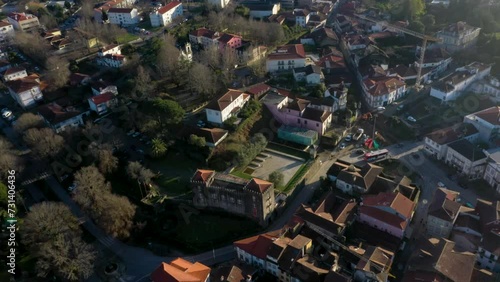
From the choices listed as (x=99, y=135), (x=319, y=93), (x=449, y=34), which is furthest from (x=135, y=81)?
(x=449, y=34)

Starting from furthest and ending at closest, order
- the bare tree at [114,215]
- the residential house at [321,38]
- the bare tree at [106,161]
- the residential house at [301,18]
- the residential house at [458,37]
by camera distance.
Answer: the residential house at [301,18] → the residential house at [321,38] → the residential house at [458,37] → the bare tree at [106,161] → the bare tree at [114,215]

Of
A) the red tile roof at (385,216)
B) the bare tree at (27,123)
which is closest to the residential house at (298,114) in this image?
the red tile roof at (385,216)

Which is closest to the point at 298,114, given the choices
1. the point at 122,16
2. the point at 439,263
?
the point at 439,263

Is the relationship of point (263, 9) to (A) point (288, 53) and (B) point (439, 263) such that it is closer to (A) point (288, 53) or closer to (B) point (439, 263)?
(A) point (288, 53)

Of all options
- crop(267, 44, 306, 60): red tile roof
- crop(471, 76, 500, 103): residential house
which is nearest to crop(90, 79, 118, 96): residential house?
crop(267, 44, 306, 60): red tile roof

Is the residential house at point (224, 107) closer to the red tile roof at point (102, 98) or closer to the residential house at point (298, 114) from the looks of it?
the residential house at point (298, 114)

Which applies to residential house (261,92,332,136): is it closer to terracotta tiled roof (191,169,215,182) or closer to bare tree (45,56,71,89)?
terracotta tiled roof (191,169,215,182)

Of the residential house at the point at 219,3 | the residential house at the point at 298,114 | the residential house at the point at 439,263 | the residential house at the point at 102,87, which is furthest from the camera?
the residential house at the point at 219,3
